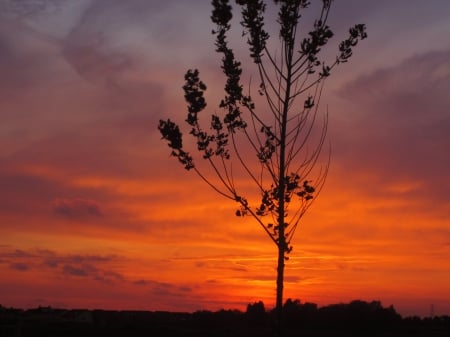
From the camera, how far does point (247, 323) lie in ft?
187

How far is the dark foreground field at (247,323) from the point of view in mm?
43656

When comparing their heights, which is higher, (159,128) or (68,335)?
(159,128)

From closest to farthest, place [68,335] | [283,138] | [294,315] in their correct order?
[283,138]
[68,335]
[294,315]

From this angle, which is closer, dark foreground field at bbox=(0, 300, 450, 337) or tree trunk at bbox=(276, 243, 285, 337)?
tree trunk at bbox=(276, 243, 285, 337)

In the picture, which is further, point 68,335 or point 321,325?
point 321,325

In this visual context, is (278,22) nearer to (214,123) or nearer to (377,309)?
(214,123)

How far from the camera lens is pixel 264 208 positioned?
1709 centimetres

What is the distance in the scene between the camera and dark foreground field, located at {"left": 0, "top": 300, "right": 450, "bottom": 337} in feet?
143

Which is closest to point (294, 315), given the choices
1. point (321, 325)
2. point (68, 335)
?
point (321, 325)

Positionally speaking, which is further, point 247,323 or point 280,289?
point 247,323

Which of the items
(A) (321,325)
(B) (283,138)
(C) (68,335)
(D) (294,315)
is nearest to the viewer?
(B) (283,138)

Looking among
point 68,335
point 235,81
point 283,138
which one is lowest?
point 68,335

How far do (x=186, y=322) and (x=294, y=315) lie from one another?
9933 mm

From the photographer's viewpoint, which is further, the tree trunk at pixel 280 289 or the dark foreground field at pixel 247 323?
the dark foreground field at pixel 247 323
